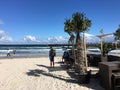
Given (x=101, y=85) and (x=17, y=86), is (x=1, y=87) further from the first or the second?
(x=101, y=85)

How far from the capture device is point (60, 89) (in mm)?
7898

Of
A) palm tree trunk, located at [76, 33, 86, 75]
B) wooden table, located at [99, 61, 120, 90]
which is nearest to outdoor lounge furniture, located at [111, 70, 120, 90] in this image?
wooden table, located at [99, 61, 120, 90]

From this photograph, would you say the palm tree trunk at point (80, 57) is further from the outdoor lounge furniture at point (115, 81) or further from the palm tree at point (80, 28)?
the outdoor lounge furniture at point (115, 81)

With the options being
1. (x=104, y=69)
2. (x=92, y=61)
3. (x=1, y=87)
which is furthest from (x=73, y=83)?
(x=92, y=61)

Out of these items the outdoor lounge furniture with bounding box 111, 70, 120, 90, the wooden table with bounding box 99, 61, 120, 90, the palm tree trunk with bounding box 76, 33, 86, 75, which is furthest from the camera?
the palm tree trunk with bounding box 76, 33, 86, 75

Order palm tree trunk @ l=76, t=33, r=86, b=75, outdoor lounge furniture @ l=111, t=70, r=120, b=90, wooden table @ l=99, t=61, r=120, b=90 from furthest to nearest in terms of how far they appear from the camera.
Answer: palm tree trunk @ l=76, t=33, r=86, b=75 < wooden table @ l=99, t=61, r=120, b=90 < outdoor lounge furniture @ l=111, t=70, r=120, b=90

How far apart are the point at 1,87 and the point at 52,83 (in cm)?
236

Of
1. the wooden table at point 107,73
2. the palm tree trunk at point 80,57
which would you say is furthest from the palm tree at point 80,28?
the wooden table at point 107,73

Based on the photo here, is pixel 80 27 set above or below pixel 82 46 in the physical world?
above

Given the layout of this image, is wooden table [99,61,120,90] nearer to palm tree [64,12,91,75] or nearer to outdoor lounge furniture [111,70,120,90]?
outdoor lounge furniture [111,70,120,90]

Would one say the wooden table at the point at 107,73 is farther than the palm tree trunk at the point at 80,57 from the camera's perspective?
No

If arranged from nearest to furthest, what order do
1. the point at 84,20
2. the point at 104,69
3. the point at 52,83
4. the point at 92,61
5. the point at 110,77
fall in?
the point at 110,77 → the point at 104,69 → the point at 52,83 → the point at 84,20 → the point at 92,61

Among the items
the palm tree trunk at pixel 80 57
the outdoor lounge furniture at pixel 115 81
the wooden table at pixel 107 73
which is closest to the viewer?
the outdoor lounge furniture at pixel 115 81

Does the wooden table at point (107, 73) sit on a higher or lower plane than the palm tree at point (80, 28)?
lower
